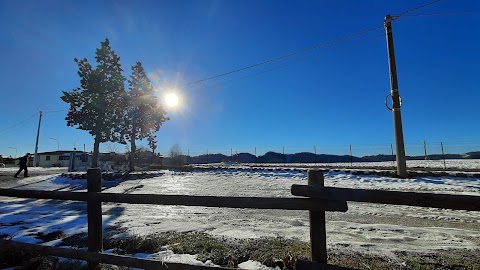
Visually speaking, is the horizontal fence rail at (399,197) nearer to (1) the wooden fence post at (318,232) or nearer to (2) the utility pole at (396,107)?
(1) the wooden fence post at (318,232)

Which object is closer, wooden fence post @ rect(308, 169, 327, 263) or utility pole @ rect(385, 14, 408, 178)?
wooden fence post @ rect(308, 169, 327, 263)

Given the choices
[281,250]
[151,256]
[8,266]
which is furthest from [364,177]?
[8,266]

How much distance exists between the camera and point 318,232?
280 centimetres

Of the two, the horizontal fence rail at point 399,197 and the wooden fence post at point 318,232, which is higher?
the horizontal fence rail at point 399,197

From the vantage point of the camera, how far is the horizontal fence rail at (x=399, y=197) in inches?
92.8

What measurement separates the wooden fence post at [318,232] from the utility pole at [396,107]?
12601 millimetres

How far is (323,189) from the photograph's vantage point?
9.01ft

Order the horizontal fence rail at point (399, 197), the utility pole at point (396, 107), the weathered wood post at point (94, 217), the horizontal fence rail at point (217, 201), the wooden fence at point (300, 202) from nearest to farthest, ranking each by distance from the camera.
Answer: the horizontal fence rail at point (399, 197) < the wooden fence at point (300, 202) < the horizontal fence rail at point (217, 201) < the weathered wood post at point (94, 217) < the utility pole at point (396, 107)

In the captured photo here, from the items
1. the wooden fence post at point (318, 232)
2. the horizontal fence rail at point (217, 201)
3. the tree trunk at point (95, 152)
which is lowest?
the wooden fence post at point (318, 232)

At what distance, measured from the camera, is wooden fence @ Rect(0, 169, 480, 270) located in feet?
8.18

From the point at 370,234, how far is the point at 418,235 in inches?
34.6

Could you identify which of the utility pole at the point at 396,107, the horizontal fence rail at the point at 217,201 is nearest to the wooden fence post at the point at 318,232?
the horizontal fence rail at the point at 217,201

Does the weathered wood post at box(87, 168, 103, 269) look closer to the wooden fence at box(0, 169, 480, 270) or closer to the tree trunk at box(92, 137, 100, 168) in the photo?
the wooden fence at box(0, 169, 480, 270)

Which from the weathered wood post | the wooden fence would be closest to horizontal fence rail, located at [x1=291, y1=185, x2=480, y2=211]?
the wooden fence
